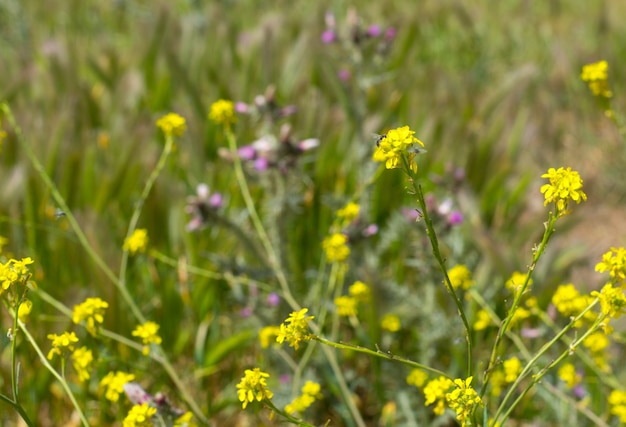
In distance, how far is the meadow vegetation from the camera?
120 centimetres

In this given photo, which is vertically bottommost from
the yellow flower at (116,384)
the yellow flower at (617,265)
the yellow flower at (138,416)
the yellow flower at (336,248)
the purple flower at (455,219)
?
the yellow flower at (116,384)

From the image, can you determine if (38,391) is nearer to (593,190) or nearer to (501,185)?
(501,185)

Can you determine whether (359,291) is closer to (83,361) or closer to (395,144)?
(83,361)

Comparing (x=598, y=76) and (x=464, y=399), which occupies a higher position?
(x=598, y=76)

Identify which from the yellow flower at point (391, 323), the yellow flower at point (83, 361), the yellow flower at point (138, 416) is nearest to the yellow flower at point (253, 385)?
the yellow flower at point (138, 416)

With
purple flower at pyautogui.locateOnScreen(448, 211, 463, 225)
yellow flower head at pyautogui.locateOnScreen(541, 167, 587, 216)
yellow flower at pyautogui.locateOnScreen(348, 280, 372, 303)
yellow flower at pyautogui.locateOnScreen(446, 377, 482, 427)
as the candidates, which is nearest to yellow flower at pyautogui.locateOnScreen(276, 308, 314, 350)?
yellow flower at pyautogui.locateOnScreen(446, 377, 482, 427)

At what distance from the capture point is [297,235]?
1762 mm

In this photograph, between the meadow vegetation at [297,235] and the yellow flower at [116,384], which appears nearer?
the yellow flower at [116,384]

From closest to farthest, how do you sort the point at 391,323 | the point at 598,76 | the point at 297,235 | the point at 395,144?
the point at 395,144, the point at 598,76, the point at 391,323, the point at 297,235

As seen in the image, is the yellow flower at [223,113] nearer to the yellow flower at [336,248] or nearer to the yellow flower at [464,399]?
the yellow flower at [336,248]

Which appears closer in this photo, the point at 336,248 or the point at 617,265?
the point at 617,265

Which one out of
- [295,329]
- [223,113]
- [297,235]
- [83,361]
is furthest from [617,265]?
[297,235]

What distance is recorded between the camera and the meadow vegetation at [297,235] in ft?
3.92

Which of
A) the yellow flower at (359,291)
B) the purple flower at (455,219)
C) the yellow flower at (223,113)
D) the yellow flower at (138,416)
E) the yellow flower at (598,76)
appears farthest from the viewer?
the purple flower at (455,219)
